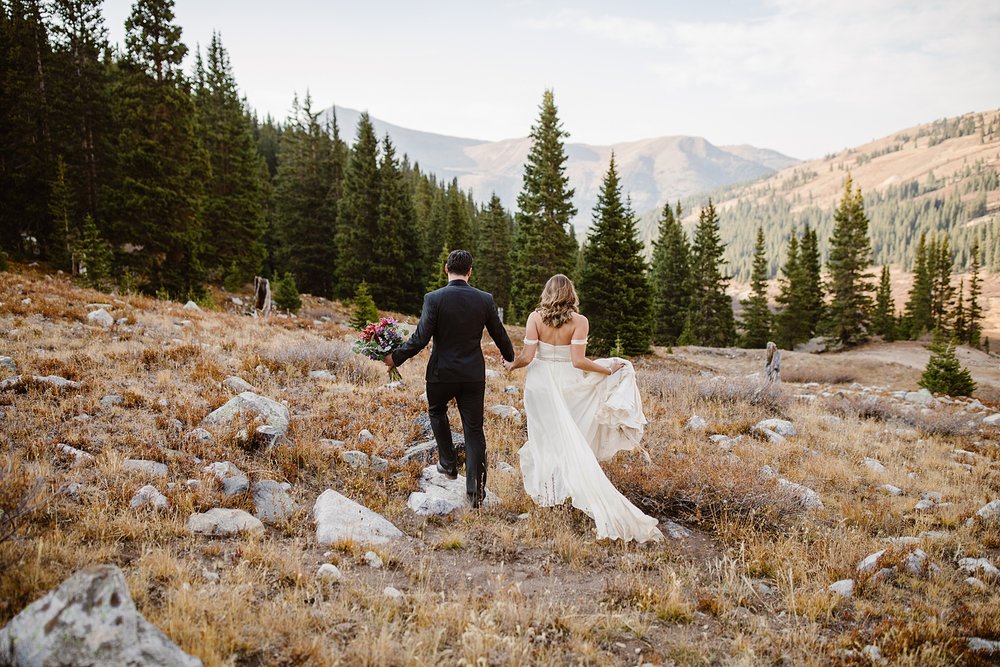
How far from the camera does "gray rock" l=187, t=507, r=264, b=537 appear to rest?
15.4 feet

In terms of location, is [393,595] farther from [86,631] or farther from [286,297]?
[286,297]

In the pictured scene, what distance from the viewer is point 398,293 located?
38.3 metres

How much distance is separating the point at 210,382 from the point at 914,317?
81662mm

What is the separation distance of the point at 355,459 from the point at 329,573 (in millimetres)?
2545

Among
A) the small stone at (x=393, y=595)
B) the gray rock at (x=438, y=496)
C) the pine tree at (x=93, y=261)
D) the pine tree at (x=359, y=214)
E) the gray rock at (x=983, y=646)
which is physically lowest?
the gray rock at (x=983, y=646)

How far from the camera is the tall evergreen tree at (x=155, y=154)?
22.4 metres

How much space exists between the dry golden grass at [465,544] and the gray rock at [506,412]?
0.26 metres

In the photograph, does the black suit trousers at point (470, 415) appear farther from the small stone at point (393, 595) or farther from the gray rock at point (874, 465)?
the gray rock at point (874, 465)

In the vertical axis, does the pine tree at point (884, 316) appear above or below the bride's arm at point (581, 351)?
below

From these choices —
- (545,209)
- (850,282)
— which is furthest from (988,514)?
(850,282)

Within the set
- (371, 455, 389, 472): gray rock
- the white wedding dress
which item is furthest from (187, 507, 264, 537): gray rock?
the white wedding dress

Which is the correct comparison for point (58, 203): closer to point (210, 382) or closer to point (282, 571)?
point (210, 382)

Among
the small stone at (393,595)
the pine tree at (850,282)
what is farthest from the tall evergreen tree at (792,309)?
the small stone at (393,595)

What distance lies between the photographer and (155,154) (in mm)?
22844
